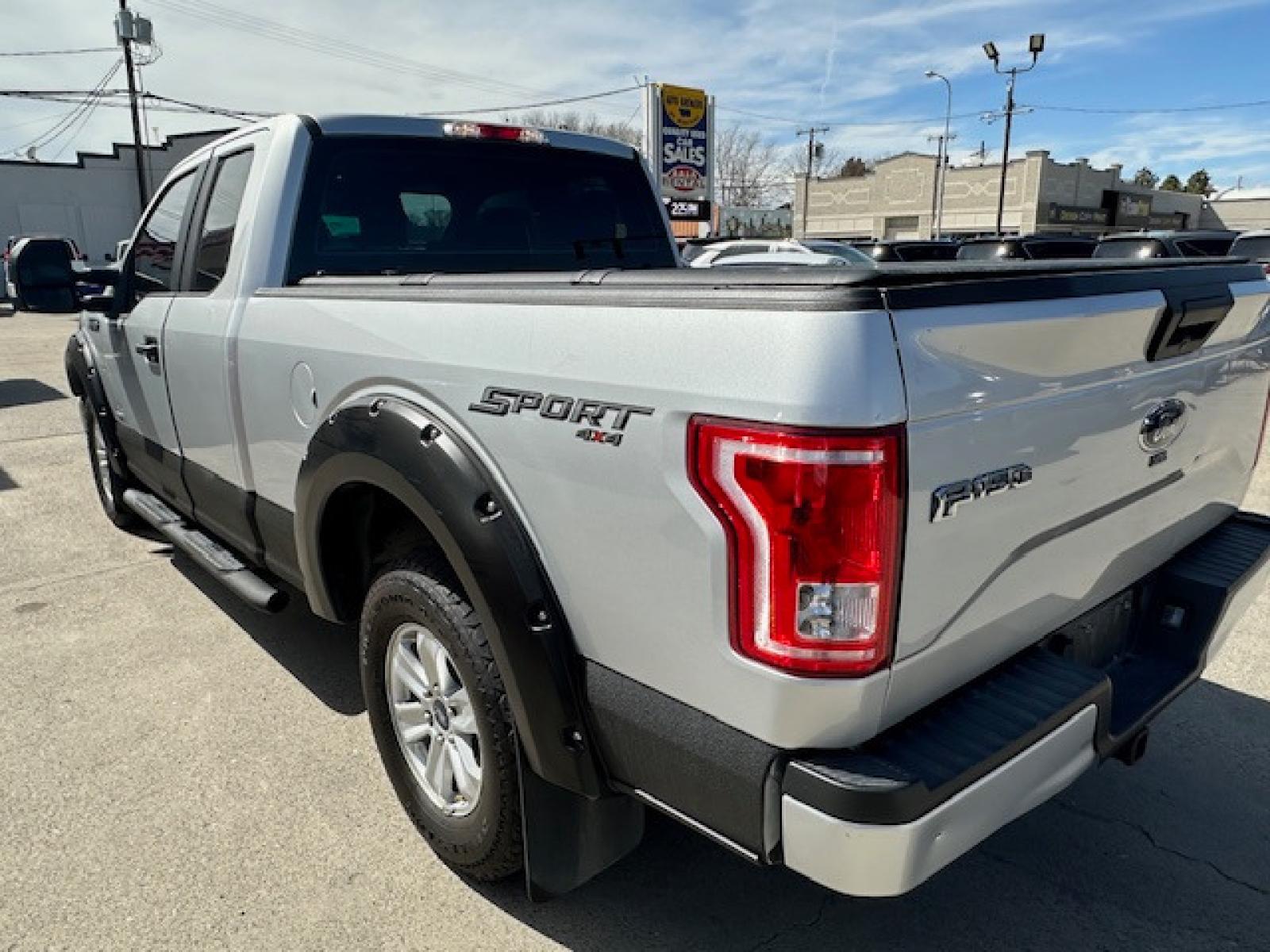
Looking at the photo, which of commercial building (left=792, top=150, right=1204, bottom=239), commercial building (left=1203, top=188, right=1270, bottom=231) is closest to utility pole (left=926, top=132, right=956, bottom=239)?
commercial building (left=792, top=150, right=1204, bottom=239)

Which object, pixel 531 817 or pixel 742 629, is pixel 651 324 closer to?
pixel 742 629

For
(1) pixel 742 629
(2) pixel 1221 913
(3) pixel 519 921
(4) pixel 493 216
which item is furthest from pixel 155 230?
(2) pixel 1221 913

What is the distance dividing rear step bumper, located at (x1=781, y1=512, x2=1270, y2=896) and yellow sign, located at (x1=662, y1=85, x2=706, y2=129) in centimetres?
2095

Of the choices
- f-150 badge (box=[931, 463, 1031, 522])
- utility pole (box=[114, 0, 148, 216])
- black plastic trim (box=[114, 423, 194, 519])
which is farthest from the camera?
utility pole (box=[114, 0, 148, 216])

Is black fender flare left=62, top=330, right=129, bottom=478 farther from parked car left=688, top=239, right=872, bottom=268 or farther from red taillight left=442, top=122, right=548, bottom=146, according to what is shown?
parked car left=688, top=239, right=872, bottom=268

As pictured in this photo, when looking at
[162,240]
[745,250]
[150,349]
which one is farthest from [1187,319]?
[745,250]

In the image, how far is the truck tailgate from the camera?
156 centimetres

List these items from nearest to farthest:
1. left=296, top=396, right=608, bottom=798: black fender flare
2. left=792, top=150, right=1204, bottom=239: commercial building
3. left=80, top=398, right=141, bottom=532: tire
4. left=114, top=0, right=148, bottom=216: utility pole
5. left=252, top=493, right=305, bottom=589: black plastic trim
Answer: left=296, top=396, right=608, bottom=798: black fender flare → left=252, top=493, right=305, bottom=589: black plastic trim → left=80, top=398, right=141, bottom=532: tire → left=114, top=0, right=148, bottom=216: utility pole → left=792, top=150, right=1204, bottom=239: commercial building

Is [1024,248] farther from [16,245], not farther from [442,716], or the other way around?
[442,716]

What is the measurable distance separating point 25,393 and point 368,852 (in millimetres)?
10668

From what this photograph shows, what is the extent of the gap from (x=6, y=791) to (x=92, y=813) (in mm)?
359

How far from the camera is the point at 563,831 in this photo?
2.12m

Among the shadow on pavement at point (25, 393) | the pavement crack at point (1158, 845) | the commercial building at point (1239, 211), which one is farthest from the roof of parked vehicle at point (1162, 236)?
the commercial building at point (1239, 211)

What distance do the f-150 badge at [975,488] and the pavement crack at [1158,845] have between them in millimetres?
1566
